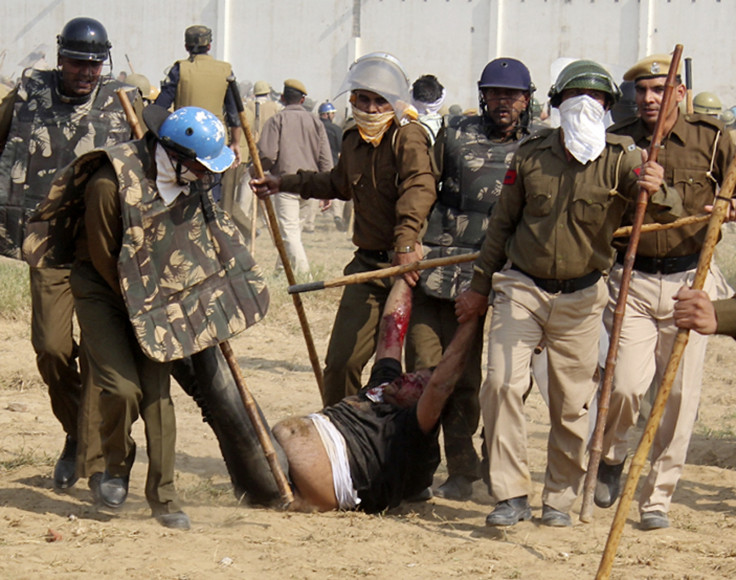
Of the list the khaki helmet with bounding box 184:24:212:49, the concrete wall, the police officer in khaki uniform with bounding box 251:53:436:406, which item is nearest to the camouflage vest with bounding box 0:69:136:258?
the police officer in khaki uniform with bounding box 251:53:436:406

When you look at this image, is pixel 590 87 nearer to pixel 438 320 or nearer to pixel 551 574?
pixel 438 320

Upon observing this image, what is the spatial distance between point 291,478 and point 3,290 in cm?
595

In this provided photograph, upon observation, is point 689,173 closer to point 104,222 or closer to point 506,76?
point 506,76

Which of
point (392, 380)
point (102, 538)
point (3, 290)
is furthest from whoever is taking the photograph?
point (3, 290)

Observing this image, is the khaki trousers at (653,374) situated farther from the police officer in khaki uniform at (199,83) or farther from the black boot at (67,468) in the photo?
the police officer in khaki uniform at (199,83)

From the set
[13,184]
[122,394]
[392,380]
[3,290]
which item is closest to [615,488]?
[392,380]

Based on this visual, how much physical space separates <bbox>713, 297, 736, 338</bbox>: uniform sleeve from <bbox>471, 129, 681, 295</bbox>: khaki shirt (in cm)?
66

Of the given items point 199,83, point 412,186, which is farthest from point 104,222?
point 199,83

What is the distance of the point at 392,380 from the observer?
21.9ft

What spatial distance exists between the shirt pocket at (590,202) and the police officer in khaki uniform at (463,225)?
1.01m

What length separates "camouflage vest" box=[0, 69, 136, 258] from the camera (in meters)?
6.88

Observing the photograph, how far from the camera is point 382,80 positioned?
693 cm

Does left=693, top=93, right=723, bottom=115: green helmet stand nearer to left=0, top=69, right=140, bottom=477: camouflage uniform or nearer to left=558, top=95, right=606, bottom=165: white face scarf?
left=558, top=95, right=606, bottom=165: white face scarf

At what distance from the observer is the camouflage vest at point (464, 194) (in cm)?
684
